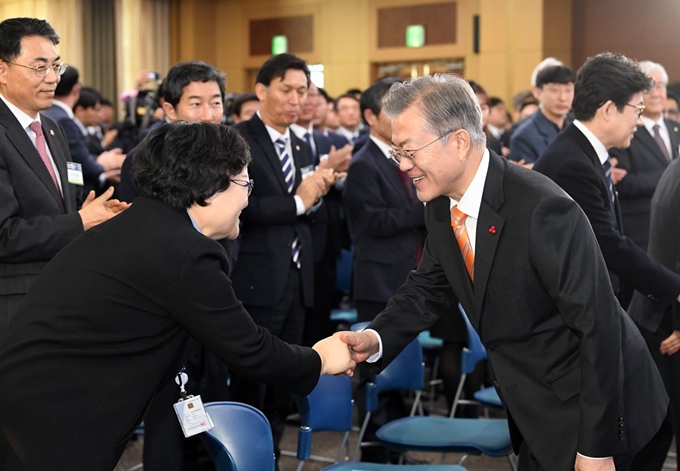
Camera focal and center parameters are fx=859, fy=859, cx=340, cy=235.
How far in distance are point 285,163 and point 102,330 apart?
6.72 ft

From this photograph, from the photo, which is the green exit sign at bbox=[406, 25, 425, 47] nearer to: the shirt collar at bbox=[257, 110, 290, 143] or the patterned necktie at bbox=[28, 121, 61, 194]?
the shirt collar at bbox=[257, 110, 290, 143]

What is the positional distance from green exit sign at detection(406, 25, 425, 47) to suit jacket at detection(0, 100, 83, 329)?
28.8 ft

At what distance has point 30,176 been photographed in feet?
9.28

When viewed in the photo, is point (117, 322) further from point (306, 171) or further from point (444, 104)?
point (306, 171)

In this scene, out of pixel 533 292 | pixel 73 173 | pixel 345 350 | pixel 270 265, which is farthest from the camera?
pixel 270 265

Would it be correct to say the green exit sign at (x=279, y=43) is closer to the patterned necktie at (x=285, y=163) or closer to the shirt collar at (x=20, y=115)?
the patterned necktie at (x=285, y=163)

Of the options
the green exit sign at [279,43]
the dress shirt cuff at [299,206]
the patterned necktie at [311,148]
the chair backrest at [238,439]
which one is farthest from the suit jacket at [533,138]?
the green exit sign at [279,43]

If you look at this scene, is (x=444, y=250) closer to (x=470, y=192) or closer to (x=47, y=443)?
(x=470, y=192)

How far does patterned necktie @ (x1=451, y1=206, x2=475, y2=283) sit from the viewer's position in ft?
6.83

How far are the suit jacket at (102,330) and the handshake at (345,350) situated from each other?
1.56 ft

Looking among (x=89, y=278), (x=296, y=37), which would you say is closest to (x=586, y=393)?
(x=89, y=278)

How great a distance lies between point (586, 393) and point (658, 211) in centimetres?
125

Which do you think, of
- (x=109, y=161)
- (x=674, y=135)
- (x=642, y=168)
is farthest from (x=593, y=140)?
(x=109, y=161)

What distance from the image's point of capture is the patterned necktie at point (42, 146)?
2957 mm
